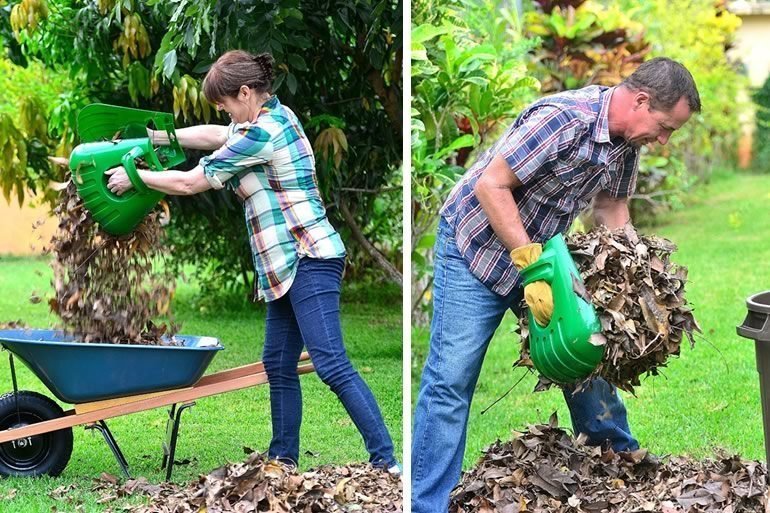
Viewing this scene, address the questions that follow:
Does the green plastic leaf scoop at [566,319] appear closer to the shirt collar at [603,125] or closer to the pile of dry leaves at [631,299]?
the pile of dry leaves at [631,299]

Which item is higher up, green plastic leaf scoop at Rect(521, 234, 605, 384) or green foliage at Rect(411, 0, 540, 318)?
green foliage at Rect(411, 0, 540, 318)

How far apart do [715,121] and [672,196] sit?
1601 millimetres

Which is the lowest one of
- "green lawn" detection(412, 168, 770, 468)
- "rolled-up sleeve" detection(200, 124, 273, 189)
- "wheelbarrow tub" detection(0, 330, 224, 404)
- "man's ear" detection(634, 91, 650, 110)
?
"green lawn" detection(412, 168, 770, 468)

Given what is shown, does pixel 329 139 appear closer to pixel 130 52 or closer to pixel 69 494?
pixel 130 52

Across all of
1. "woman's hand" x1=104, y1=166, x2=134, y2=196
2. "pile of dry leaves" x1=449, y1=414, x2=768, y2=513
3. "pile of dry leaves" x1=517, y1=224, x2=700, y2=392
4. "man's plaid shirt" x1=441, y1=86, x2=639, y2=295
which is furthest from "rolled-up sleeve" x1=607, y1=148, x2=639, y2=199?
"woman's hand" x1=104, y1=166, x2=134, y2=196

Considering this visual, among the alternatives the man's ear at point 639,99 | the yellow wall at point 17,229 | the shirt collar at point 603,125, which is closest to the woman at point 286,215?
the shirt collar at point 603,125

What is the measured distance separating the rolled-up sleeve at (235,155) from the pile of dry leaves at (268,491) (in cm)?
85

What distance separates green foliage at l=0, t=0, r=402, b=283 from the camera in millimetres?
3924

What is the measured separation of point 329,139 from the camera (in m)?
4.34

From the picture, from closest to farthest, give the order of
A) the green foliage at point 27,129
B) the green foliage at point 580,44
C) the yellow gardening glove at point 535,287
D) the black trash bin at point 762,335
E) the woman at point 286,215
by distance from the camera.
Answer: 1. the black trash bin at point 762,335
2. the yellow gardening glove at point 535,287
3. the woman at point 286,215
4. the green foliage at point 27,129
5. the green foliage at point 580,44

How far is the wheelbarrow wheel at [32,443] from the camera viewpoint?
3484 millimetres

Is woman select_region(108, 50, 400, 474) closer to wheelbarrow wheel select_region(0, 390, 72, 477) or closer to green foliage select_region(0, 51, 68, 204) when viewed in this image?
wheelbarrow wheel select_region(0, 390, 72, 477)

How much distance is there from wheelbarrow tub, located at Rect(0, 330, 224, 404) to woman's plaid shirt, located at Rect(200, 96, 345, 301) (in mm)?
335

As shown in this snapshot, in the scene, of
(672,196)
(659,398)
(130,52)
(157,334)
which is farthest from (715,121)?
(157,334)
